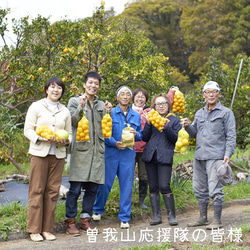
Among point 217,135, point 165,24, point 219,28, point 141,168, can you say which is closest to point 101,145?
point 141,168

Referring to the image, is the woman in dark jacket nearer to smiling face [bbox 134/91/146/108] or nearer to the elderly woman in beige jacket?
smiling face [bbox 134/91/146/108]

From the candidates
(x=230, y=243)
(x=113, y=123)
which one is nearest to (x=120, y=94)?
(x=113, y=123)

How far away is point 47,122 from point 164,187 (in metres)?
1.75

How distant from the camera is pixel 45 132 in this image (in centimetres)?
411

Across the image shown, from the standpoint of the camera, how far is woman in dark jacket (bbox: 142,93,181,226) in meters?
4.81

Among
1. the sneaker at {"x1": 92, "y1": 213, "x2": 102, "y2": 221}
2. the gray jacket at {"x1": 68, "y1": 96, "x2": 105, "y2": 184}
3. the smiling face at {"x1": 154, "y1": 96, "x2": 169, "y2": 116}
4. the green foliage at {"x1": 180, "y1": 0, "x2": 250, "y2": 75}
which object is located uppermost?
the green foliage at {"x1": 180, "y1": 0, "x2": 250, "y2": 75}

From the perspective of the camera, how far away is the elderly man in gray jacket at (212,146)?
182 inches

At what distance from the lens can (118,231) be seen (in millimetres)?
4809

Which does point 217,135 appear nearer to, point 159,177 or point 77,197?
point 159,177

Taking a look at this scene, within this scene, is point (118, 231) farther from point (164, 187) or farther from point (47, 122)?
point (47, 122)

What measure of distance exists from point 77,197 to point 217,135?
194 cm

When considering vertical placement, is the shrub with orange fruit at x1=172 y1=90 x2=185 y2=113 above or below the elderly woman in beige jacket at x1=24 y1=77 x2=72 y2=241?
above

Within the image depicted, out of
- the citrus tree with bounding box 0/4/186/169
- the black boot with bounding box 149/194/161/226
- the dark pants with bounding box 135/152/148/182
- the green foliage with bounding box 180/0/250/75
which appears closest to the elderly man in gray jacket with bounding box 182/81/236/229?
the black boot with bounding box 149/194/161/226

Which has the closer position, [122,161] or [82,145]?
[82,145]
